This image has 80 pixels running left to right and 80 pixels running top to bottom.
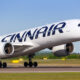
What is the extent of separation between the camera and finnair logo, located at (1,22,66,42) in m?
43.5

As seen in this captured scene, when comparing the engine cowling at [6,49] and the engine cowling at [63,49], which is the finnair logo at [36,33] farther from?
the engine cowling at [6,49]

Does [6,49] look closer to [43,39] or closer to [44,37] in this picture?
[43,39]

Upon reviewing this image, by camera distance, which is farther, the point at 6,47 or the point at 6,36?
the point at 6,36

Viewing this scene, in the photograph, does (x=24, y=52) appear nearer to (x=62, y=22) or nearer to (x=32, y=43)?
(x=32, y=43)

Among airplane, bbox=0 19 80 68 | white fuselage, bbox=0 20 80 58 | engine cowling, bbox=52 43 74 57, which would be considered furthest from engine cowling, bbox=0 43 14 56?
engine cowling, bbox=52 43 74 57

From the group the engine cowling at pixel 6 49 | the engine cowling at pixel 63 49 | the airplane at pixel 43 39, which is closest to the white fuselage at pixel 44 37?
the airplane at pixel 43 39

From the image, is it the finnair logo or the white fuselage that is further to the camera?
the finnair logo

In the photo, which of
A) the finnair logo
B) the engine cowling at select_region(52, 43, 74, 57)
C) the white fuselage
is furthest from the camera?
the engine cowling at select_region(52, 43, 74, 57)

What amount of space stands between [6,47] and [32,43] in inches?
160

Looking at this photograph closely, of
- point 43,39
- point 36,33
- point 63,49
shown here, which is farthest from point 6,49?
point 63,49

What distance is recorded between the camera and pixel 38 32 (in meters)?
46.1

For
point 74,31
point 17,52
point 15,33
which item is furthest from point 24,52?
point 74,31

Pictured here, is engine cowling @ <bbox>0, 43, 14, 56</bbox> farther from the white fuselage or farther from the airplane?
the white fuselage

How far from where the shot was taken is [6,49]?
44.8m
